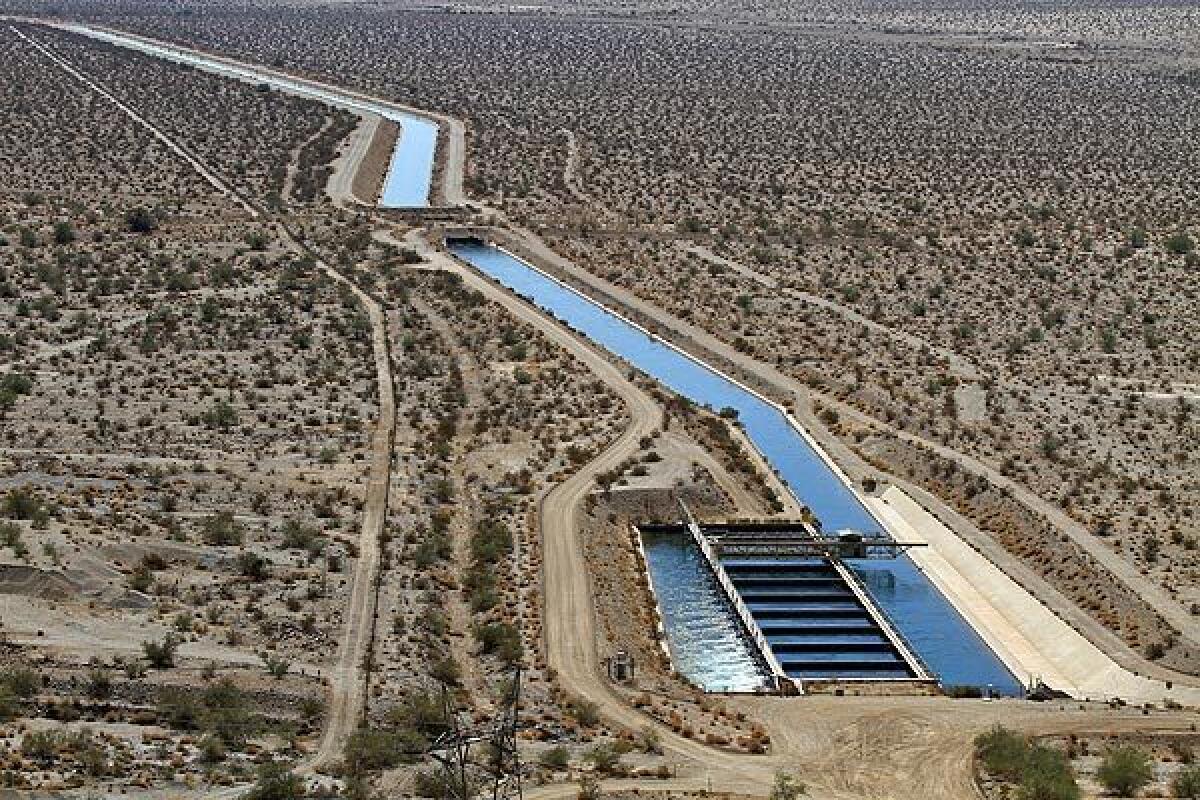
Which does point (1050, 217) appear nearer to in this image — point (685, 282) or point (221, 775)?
point (685, 282)

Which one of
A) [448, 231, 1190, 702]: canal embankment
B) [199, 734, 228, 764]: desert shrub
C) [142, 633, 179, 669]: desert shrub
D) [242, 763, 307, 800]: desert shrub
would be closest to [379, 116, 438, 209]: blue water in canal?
[448, 231, 1190, 702]: canal embankment

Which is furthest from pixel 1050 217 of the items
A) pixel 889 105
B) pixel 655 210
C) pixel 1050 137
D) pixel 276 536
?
pixel 276 536

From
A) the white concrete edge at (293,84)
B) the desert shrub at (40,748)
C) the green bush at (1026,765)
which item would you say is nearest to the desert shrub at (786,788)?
the green bush at (1026,765)

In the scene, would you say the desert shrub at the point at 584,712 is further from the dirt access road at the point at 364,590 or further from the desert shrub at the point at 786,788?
the dirt access road at the point at 364,590

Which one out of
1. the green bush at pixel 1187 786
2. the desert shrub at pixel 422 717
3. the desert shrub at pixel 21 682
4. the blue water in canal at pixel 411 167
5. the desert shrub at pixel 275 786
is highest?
the blue water in canal at pixel 411 167

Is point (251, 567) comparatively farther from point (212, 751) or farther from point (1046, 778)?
point (1046, 778)
